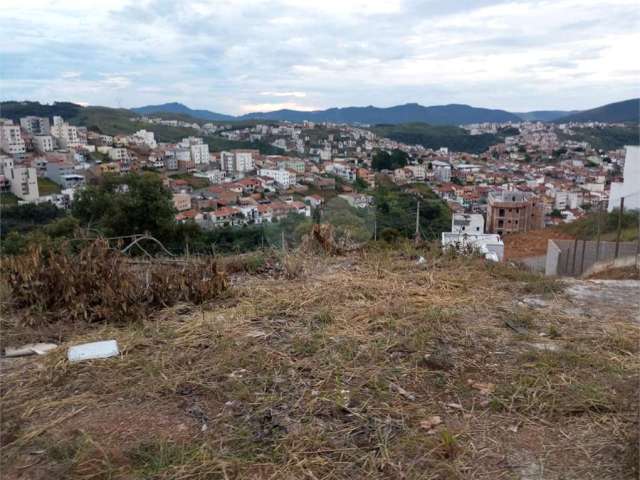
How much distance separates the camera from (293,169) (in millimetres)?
36281

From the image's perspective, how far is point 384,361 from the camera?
2.41 m

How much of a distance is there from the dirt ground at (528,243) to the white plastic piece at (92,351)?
1028 cm

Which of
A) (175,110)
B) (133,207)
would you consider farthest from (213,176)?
(175,110)

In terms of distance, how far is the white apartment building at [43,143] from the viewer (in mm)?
48669

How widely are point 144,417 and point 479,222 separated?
51.0 ft

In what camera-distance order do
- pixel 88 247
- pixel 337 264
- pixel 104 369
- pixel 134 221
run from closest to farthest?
1. pixel 104 369
2. pixel 88 247
3. pixel 337 264
4. pixel 134 221

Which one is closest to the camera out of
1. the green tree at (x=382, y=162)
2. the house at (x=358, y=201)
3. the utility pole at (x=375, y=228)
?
→ the utility pole at (x=375, y=228)

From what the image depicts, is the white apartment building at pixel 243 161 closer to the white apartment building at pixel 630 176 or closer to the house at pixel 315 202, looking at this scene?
the white apartment building at pixel 630 176

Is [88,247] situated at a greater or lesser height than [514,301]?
greater

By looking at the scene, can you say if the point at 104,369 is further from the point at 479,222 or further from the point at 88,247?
the point at 479,222

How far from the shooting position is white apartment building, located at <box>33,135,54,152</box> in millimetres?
48669

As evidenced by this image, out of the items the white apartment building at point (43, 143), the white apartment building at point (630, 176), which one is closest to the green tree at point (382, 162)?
the white apartment building at point (630, 176)

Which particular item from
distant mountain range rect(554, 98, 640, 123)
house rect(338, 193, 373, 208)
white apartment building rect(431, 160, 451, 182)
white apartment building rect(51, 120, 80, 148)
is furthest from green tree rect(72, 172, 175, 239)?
distant mountain range rect(554, 98, 640, 123)

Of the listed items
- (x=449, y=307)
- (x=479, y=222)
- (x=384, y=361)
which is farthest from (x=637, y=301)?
(x=479, y=222)
